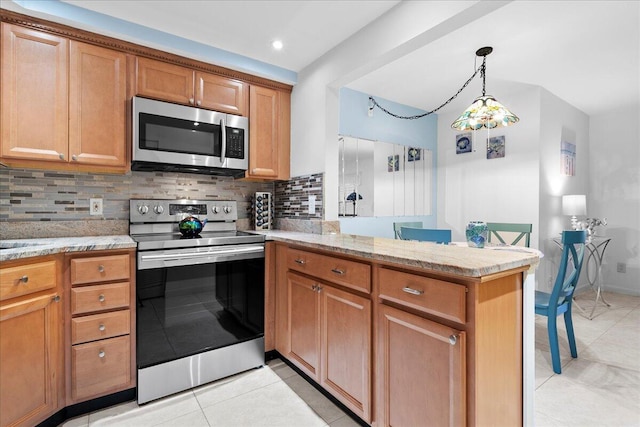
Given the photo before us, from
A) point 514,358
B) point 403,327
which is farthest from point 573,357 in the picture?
point 403,327

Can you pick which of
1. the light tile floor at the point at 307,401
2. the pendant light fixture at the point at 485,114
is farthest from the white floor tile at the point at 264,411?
the pendant light fixture at the point at 485,114

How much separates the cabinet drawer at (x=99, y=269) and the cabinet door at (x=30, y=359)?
5.6 inches

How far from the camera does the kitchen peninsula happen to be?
1122 mm

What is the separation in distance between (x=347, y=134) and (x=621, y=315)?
3.50m

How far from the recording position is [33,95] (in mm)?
1853

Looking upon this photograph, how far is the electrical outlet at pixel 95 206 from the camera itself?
2227mm

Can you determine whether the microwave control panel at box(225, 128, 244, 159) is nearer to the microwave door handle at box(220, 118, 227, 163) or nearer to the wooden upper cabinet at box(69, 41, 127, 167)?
the microwave door handle at box(220, 118, 227, 163)

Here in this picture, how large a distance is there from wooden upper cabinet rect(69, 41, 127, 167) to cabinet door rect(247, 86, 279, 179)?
0.90 m

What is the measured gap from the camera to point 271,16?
202 cm

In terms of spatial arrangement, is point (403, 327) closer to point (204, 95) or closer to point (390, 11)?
point (390, 11)

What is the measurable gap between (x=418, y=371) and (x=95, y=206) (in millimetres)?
2299

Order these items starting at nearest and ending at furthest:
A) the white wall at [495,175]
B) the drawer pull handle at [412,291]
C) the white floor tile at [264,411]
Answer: the drawer pull handle at [412,291]
the white floor tile at [264,411]
the white wall at [495,175]

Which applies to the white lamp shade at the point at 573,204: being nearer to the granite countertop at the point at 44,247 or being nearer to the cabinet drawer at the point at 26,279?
the granite countertop at the point at 44,247

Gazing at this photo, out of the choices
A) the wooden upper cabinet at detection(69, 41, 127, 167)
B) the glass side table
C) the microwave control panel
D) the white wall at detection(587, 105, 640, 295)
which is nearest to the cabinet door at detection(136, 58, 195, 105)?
the wooden upper cabinet at detection(69, 41, 127, 167)
